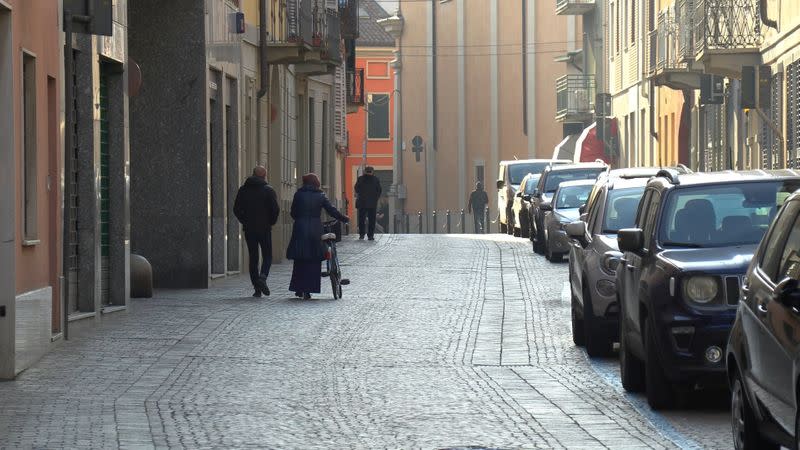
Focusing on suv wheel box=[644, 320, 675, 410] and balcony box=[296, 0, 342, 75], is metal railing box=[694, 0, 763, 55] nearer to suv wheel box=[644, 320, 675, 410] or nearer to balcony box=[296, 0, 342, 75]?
balcony box=[296, 0, 342, 75]

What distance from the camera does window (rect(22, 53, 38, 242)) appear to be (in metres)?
16.6

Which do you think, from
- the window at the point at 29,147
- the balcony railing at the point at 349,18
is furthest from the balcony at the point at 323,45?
the window at the point at 29,147

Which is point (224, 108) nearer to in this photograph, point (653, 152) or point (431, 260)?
point (431, 260)

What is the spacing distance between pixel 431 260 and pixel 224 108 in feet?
21.7

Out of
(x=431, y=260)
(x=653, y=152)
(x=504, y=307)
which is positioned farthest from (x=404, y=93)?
(x=504, y=307)

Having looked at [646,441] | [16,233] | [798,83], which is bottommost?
[646,441]

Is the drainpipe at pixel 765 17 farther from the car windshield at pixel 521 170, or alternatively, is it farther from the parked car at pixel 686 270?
the parked car at pixel 686 270

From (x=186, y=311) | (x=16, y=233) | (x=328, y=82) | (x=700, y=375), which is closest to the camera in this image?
(x=700, y=375)

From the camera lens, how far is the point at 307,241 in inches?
967

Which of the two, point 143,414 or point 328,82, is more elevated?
point 328,82

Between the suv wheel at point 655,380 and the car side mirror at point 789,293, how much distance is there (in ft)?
11.9

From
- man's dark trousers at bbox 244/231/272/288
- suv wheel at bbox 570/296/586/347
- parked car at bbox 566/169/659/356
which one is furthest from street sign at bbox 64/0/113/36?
man's dark trousers at bbox 244/231/272/288

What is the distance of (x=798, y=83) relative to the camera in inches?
1178

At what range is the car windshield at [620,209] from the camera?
1800 centimetres
